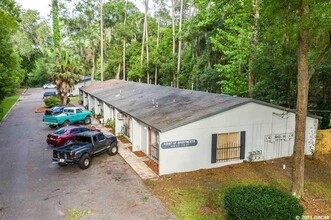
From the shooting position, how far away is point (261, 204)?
8.83 meters

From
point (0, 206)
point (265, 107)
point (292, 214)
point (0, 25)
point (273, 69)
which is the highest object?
point (0, 25)

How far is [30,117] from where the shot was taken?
112 ft

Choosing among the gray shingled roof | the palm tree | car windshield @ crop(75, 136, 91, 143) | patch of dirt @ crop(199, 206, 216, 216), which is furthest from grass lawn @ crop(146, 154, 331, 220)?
the palm tree

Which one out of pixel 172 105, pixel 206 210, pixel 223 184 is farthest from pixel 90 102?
pixel 206 210

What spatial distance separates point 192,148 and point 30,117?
25284 millimetres

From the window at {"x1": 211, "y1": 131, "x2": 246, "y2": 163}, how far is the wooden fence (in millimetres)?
5689

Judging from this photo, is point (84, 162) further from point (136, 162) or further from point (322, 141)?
point (322, 141)

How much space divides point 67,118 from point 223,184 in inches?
735

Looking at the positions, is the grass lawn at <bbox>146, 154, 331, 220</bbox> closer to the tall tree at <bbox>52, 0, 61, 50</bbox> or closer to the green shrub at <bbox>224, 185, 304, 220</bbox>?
the green shrub at <bbox>224, 185, 304, 220</bbox>

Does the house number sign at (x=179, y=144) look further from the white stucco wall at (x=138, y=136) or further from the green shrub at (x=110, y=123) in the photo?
the green shrub at (x=110, y=123)

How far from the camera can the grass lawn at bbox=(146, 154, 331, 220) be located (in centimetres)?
1151

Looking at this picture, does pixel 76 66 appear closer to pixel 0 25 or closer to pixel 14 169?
pixel 0 25

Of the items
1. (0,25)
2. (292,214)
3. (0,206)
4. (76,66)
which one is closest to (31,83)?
(76,66)

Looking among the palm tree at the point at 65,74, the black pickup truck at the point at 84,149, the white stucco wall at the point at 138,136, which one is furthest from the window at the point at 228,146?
the palm tree at the point at 65,74
